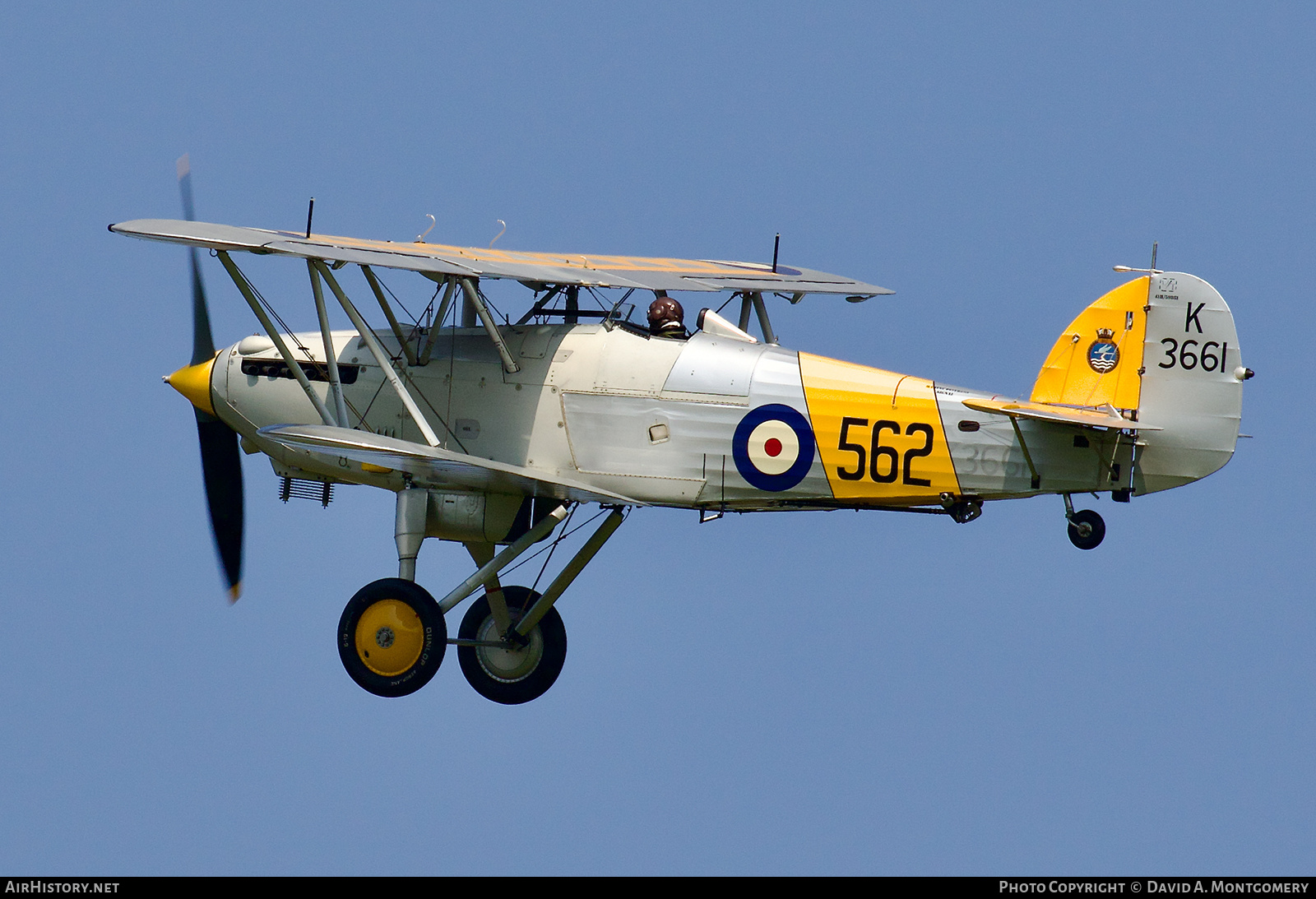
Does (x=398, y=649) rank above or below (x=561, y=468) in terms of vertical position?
below

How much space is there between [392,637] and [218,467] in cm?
275

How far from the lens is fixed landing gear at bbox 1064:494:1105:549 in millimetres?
15828

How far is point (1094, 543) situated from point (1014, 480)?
2.38 feet

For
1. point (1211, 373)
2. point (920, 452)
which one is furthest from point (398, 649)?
point (1211, 373)

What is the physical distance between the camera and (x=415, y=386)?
17.3m

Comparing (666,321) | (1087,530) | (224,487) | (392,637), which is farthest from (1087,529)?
(224,487)

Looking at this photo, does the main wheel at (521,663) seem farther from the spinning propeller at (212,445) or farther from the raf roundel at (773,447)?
the raf roundel at (773,447)

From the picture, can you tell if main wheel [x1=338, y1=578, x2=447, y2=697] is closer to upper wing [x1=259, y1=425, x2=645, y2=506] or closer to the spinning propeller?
upper wing [x1=259, y1=425, x2=645, y2=506]

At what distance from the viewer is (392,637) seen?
16953 mm

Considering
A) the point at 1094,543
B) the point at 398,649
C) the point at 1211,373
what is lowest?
the point at 398,649

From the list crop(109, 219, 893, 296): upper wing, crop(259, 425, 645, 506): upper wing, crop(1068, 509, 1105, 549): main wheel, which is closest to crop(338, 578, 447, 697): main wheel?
crop(259, 425, 645, 506): upper wing

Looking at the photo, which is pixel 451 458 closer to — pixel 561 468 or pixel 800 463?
pixel 561 468

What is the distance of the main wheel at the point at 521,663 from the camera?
1859cm

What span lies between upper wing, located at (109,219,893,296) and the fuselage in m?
0.55
